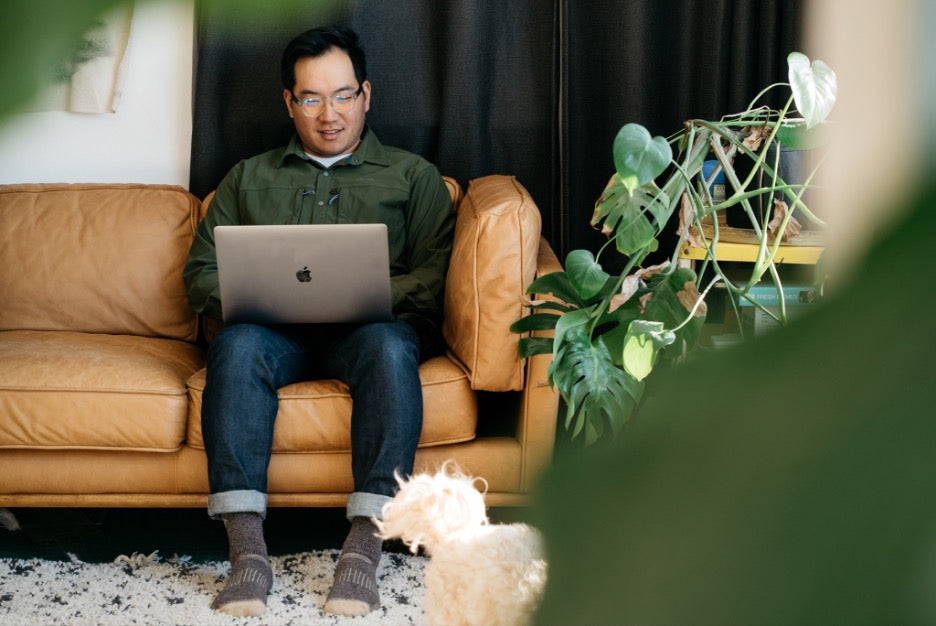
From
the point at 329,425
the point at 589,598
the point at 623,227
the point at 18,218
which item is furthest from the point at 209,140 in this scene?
the point at 589,598

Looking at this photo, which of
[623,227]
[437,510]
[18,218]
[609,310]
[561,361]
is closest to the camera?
[437,510]

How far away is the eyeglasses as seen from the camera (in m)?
2.34

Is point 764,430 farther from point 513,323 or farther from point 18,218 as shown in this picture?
point 18,218

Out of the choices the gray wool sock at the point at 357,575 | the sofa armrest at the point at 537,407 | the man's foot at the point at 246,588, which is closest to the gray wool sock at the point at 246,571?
the man's foot at the point at 246,588

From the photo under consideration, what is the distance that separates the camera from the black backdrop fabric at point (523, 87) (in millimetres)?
2613

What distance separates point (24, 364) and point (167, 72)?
1023mm

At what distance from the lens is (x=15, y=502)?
6.75 ft

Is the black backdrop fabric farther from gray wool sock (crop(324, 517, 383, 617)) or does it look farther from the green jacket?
gray wool sock (crop(324, 517, 383, 617))

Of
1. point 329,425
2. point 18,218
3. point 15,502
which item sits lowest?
point 15,502

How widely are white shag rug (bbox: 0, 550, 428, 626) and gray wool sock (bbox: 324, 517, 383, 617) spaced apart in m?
0.02

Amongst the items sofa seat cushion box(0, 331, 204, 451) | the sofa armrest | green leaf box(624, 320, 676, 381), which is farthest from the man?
green leaf box(624, 320, 676, 381)

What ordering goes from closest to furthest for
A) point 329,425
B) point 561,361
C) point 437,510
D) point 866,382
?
1. point 866,382
2. point 437,510
3. point 561,361
4. point 329,425

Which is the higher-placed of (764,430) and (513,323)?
(764,430)

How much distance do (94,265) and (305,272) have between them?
0.86 meters
